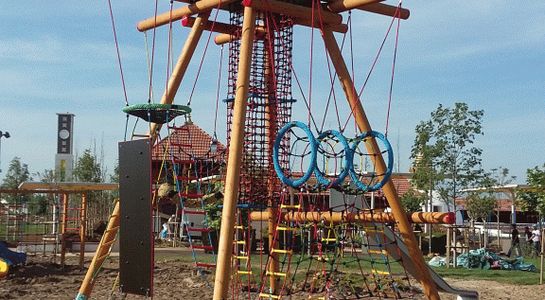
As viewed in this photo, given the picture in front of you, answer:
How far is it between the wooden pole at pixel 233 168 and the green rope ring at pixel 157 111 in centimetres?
82

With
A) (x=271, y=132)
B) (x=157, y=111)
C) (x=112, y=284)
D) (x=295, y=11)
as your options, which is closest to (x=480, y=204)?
(x=112, y=284)

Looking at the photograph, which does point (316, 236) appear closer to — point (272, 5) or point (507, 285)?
point (272, 5)

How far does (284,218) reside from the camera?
37.6 ft

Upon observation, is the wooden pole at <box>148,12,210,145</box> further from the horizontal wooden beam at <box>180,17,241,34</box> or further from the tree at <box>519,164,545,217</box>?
the tree at <box>519,164,545,217</box>

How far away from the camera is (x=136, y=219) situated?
9.09 metres

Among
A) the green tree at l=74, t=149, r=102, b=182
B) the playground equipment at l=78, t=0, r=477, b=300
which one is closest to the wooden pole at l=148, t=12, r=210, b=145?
the playground equipment at l=78, t=0, r=477, b=300

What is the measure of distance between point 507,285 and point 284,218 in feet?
23.7

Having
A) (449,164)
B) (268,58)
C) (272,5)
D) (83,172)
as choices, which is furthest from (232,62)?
(83,172)

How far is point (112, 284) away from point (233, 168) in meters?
6.73

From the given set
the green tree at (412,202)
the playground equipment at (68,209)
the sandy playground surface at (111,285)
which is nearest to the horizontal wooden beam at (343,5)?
the sandy playground surface at (111,285)

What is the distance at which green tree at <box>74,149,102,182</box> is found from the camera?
141 ft

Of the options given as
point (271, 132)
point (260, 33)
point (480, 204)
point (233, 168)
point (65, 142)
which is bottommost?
point (480, 204)

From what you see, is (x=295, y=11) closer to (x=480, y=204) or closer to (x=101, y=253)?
(x=101, y=253)

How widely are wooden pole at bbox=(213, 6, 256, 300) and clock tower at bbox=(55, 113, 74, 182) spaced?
1856 inches
